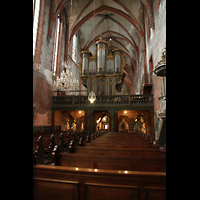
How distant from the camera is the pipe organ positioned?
15.5 meters

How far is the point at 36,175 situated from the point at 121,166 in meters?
1.44

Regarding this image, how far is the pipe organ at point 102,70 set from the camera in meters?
15.5

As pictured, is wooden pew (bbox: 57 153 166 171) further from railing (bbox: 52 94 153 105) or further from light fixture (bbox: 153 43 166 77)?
railing (bbox: 52 94 153 105)

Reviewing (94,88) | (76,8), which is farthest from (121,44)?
(94,88)

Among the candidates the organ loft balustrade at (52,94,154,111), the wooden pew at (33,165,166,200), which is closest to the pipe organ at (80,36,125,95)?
the organ loft balustrade at (52,94,154,111)

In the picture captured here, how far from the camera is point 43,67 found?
38.9 feet

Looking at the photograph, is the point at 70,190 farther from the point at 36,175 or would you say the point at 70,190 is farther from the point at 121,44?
the point at 121,44

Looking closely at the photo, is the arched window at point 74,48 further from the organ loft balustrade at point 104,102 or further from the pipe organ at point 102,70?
the organ loft balustrade at point 104,102

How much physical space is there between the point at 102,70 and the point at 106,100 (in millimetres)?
3426

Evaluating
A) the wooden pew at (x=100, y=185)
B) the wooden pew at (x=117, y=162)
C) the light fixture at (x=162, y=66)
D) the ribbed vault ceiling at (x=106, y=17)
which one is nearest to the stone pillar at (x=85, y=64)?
the ribbed vault ceiling at (x=106, y=17)

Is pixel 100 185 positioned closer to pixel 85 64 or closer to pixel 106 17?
pixel 85 64

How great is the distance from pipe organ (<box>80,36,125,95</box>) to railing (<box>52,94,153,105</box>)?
5.40 ft

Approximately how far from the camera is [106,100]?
44.9 feet
